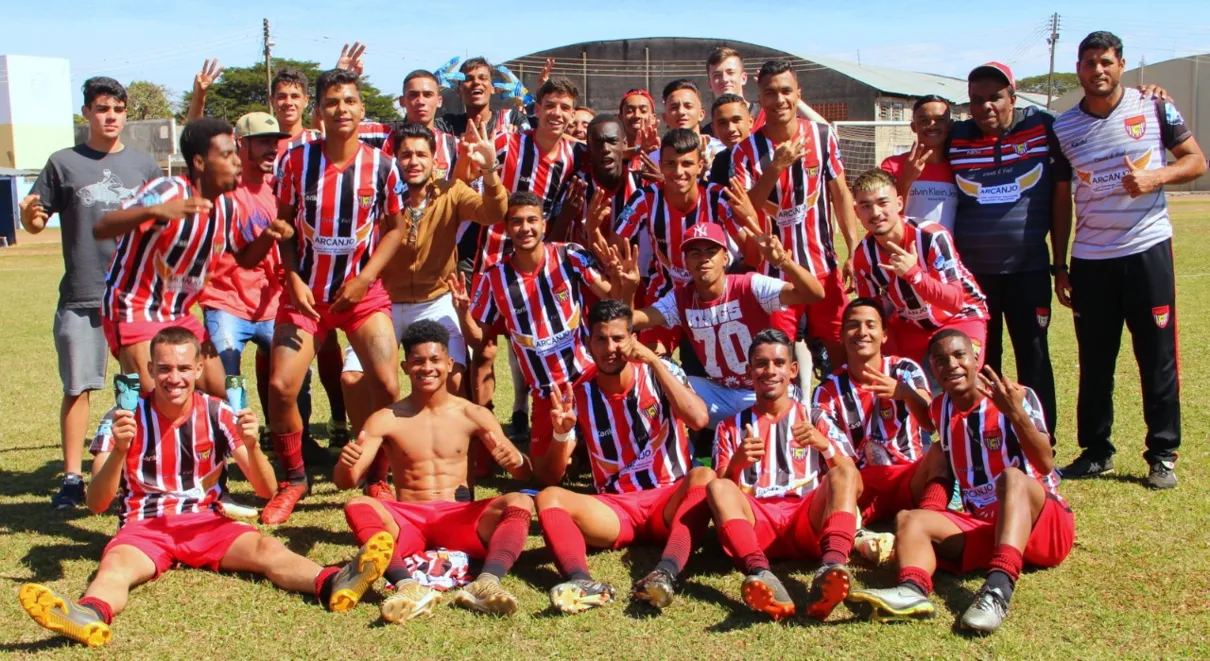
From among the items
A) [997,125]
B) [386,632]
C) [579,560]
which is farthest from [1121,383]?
[386,632]

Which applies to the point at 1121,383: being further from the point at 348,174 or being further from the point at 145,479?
the point at 145,479

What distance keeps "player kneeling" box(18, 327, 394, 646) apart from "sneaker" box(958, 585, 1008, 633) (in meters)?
2.46

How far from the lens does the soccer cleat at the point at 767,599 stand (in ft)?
14.0

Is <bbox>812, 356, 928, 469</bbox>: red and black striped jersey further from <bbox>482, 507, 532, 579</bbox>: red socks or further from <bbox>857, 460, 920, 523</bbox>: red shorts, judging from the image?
<bbox>482, 507, 532, 579</bbox>: red socks

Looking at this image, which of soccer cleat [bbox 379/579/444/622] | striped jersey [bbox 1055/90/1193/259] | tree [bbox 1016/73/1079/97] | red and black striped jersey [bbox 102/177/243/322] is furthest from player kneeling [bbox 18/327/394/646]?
tree [bbox 1016/73/1079/97]

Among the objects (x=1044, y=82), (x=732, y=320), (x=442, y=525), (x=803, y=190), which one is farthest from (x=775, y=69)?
(x=1044, y=82)

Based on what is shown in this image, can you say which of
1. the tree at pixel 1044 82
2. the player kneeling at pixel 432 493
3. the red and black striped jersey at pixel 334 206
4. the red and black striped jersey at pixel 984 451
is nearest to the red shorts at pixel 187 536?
the player kneeling at pixel 432 493

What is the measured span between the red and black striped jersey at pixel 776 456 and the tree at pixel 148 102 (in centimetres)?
6648

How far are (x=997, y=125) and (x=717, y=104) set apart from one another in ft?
6.11

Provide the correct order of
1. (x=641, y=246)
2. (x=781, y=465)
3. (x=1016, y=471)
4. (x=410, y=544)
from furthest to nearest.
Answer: (x=641, y=246)
(x=781, y=465)
(x=410, y=544)
(x=1016, y=471)

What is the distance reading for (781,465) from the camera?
5289 millimetres

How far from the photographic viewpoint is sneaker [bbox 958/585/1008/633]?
4121 millimetres

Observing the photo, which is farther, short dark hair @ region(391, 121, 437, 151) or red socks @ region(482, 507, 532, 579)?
short dark hair @ region(391, 121, 437, 151)

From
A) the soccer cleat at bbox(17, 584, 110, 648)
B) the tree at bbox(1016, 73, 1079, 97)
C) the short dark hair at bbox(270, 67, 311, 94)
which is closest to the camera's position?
the soccer cleat at bbox(17, 584, 110, 648)
